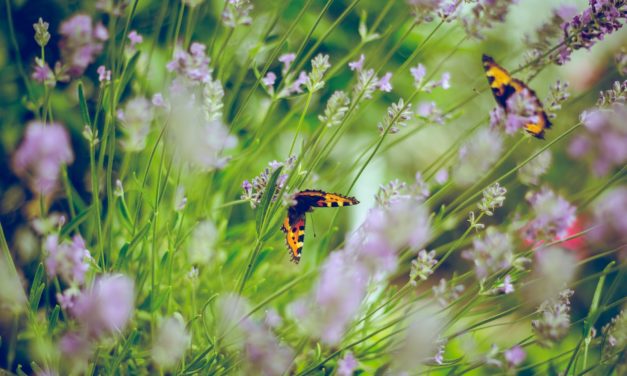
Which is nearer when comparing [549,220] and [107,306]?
[107,306]

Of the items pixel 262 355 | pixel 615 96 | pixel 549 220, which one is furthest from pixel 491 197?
pixel 262 355

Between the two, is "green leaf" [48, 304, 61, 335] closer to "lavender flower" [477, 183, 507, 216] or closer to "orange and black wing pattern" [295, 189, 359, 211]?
"orange and black wing pattern" [295, 189, 359, 211]

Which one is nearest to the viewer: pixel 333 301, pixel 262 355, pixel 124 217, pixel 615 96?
pixel 333 301

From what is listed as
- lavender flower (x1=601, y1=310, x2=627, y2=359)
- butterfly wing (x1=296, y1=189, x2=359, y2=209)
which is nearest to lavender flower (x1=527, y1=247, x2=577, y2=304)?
lavender flower (x1=601, y1=310, x2=627, y2=359)

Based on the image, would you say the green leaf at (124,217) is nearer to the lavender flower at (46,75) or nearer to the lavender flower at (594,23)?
the lavender flower at (46,75)

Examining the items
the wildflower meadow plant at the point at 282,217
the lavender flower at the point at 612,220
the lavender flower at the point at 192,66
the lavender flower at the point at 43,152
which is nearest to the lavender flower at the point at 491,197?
the wildflower meadow plant at the point at 282,217

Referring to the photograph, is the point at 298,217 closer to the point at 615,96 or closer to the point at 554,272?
Result: the point at 554,272

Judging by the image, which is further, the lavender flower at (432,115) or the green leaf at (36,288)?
the lavender flower at (432,115)
